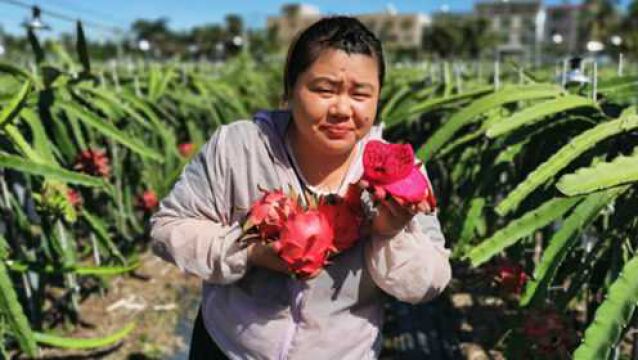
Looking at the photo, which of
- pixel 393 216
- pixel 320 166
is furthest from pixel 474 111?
pixel 393 216

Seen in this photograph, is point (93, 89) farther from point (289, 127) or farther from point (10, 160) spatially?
point (289, 127)

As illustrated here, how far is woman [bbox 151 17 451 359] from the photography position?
999 millimetres

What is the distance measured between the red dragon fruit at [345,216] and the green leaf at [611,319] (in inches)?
13.5

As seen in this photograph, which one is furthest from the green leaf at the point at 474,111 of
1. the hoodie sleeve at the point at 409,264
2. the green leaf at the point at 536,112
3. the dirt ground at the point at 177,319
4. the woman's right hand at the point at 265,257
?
the woman's right hand at the point at 265,257

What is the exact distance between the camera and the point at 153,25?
166 ft

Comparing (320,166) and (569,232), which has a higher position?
(320,166)

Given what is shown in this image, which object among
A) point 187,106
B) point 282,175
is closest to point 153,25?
point 187,106

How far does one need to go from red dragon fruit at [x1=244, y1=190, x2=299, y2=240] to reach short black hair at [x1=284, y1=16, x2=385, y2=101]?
8.2 inches

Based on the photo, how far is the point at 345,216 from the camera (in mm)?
973

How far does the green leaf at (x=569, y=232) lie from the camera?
1.37m

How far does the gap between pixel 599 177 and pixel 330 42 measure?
510mm

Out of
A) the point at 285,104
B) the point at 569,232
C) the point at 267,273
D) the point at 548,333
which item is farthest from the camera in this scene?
the point at 548,333

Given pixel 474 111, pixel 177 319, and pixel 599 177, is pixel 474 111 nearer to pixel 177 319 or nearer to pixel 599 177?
pixel 599 177

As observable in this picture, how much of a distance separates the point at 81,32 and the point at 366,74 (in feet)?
5.09
